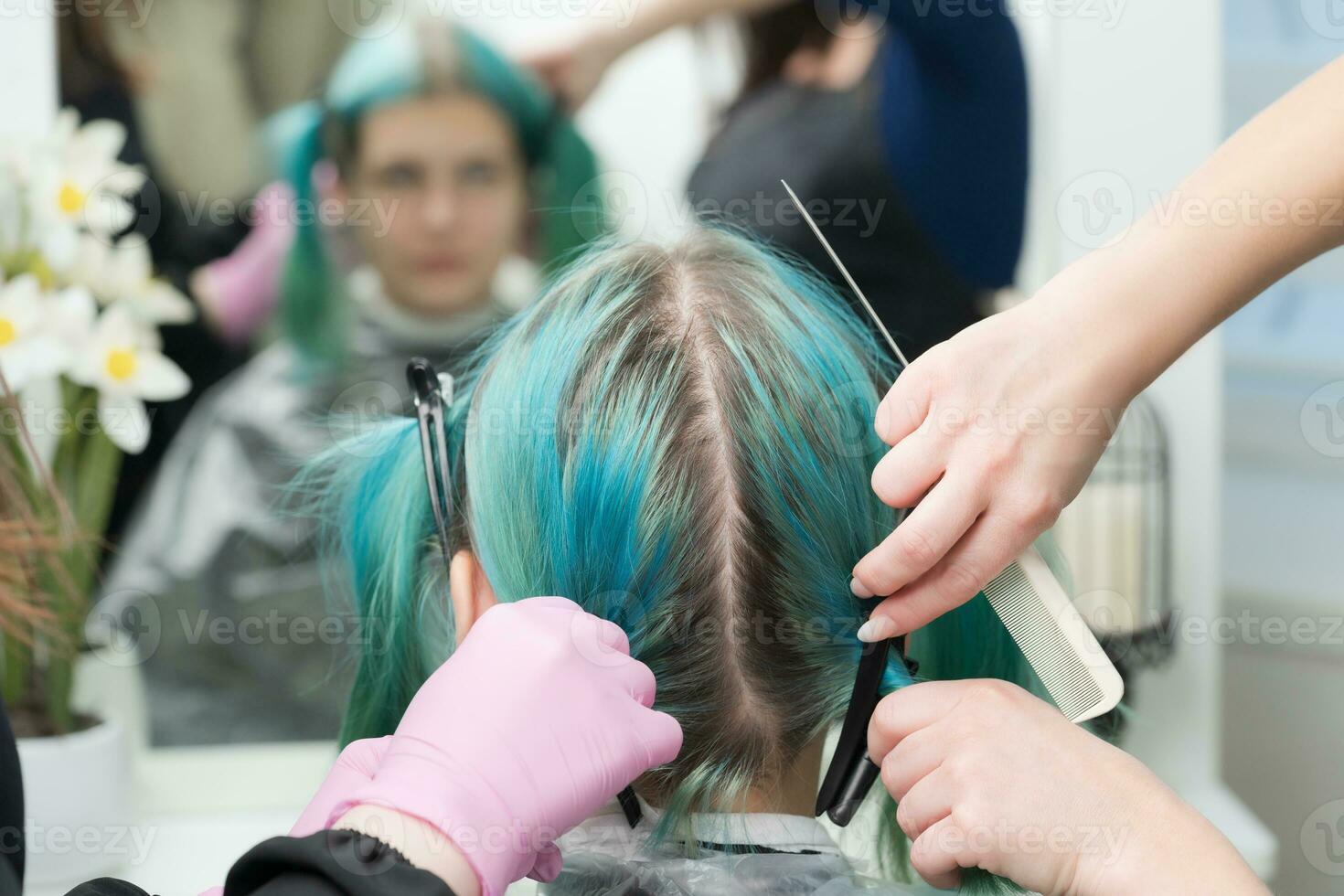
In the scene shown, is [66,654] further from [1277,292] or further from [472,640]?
[1277,292]

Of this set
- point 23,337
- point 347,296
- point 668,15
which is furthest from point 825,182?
point 23,337

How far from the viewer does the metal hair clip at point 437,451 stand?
0.56 m

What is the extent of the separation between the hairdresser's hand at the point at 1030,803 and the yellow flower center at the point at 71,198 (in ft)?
2.50

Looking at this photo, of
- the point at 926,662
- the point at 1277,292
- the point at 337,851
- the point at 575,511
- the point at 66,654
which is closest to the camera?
the point at 337,851

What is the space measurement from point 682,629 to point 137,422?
59cm

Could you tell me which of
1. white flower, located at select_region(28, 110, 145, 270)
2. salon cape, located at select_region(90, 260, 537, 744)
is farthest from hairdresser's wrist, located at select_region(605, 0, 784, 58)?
white flower, located at select_region(28, 110, 145, 270)

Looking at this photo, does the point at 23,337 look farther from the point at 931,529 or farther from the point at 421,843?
the point at 931,529

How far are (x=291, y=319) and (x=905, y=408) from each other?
2.11 feet

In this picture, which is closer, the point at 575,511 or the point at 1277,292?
the point at 575,511

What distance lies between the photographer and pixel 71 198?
85 centimetres

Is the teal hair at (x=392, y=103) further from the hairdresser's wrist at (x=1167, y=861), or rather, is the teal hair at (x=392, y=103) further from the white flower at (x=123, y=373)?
the hairdresser's wrist at (x=1167, y=861)

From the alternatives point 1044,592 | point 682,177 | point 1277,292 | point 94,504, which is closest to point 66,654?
point 94,504

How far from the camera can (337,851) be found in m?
0.41

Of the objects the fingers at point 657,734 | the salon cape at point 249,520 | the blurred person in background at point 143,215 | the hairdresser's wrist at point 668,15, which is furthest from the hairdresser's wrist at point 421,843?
the hairdresser's wrist at point 668,15
